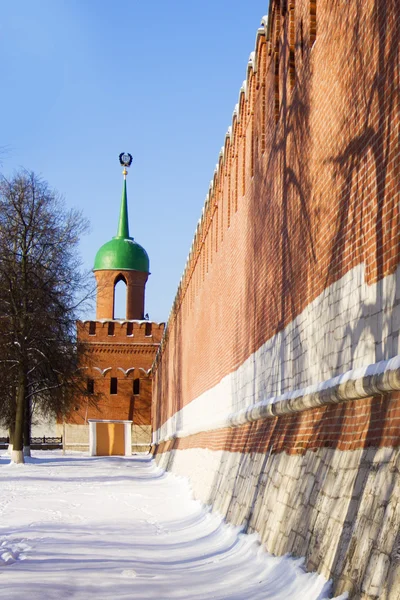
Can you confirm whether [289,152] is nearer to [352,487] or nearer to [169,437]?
[352,487]

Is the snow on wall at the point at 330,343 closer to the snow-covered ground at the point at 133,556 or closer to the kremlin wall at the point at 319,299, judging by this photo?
the kremlin wall at the point at 319,299

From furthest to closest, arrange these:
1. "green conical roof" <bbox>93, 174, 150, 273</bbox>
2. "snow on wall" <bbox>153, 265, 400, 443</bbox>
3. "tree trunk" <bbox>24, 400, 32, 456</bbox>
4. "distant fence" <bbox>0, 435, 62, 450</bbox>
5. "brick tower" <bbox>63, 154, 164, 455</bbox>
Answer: "green conical roof" <bbox>93, 174, 150, 273</bbox>, "brick tower" <bbox>63, 154, 164, 455</bbox>, "distant fence" <bbox>0, 435, 62, 450</bbox>, "tree trunk" <bbox>24, 400, 32, 456</bbox>, "snow on wall" <bbox>153, 265, 400, 443</bbox>

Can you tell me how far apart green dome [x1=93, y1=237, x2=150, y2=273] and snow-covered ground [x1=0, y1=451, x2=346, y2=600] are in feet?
113

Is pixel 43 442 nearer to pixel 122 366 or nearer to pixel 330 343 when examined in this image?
pixel 122 366

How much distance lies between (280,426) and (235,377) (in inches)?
193

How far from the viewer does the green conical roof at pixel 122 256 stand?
47906 millimetres

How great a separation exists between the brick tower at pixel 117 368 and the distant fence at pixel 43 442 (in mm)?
947

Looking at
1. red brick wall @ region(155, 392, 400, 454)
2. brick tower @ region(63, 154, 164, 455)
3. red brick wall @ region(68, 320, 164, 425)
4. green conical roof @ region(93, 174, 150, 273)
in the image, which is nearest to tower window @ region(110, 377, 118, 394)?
brick tower @ region(63, 154, 164, 455)

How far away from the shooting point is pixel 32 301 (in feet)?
90.1

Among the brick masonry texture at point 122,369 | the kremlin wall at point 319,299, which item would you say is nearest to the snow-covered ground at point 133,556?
the kremlin wall at point 319,299

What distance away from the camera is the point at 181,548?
27.8ft

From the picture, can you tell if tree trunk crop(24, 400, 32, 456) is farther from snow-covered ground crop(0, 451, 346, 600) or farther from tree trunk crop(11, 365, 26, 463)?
snow-covered ground crop(0, 451, 346, 600)

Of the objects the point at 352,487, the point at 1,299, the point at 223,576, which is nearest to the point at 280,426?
the point at 223,576

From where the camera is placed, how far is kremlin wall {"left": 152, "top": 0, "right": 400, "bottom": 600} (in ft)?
16.8
